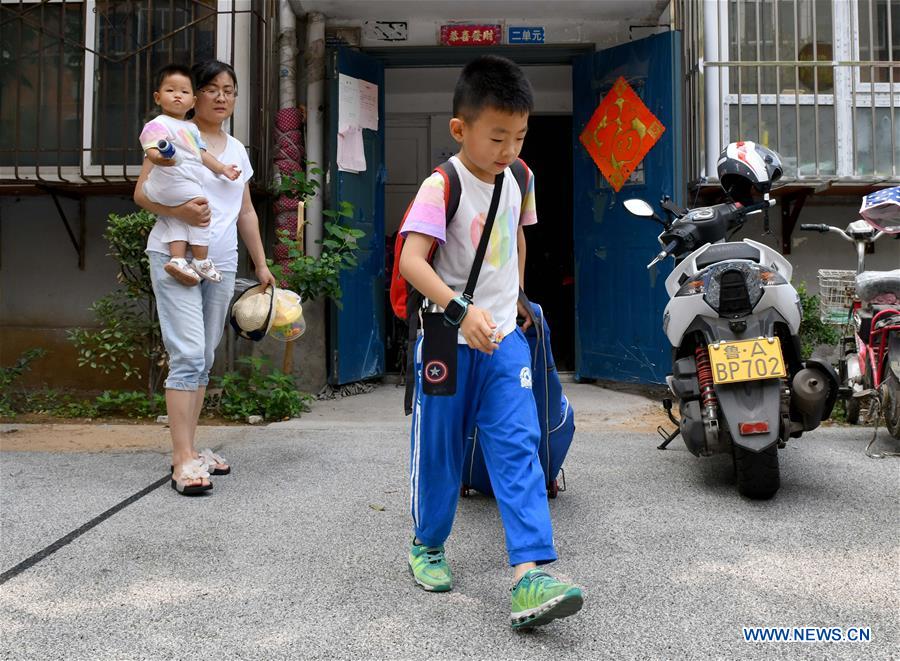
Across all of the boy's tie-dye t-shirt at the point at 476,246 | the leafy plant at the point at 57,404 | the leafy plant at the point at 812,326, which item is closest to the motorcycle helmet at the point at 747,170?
the boy's tie-dye t-shirt at the point at 476,246

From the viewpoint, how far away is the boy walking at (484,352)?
1.91 metres

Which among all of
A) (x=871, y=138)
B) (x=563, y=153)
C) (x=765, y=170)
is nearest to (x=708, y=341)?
(x=765, y=170)

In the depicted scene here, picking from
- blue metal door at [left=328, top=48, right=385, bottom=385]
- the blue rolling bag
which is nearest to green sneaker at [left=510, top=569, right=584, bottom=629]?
the blue rolling bag

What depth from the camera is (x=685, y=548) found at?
2523 millimetres

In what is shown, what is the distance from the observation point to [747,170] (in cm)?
338

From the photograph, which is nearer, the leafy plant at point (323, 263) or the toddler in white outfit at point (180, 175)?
the toddler in white outfit at point (180, 175)

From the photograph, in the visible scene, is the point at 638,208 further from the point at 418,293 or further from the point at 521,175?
the point at 418,293

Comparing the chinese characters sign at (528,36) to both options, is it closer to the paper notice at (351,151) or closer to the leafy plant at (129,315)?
the paper notice at (351,151)

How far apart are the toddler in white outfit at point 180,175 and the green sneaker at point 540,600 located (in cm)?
193

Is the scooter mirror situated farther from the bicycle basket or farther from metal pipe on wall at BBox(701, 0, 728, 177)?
metal pipe on wall at BBox(701, 0, 728, 177)

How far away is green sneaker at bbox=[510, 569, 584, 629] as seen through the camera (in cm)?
178

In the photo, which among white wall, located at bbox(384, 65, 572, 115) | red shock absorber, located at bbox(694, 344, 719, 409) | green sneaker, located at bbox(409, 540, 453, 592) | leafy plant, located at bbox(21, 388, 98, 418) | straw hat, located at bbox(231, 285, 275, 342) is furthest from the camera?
white wall, located at bbox(384, 65, 572, 115)

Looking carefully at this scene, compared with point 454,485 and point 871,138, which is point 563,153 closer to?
point 871,138

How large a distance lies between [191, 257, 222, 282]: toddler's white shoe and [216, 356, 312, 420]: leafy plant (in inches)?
66.3
